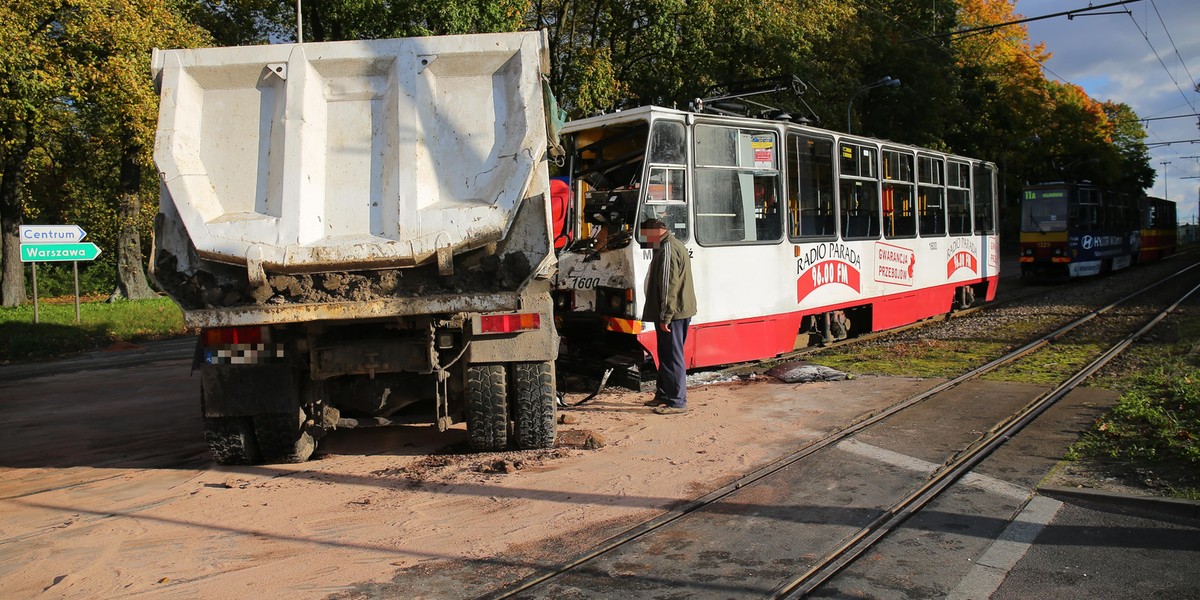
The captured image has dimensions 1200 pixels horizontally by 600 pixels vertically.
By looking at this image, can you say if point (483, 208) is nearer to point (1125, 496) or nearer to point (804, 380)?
point (1125, 496)

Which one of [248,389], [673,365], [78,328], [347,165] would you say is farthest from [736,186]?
[78,328]

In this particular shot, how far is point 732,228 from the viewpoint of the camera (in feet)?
31.9

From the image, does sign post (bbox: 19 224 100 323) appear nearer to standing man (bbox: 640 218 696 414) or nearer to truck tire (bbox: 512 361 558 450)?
standing man (bbox: 640 218 696 414)

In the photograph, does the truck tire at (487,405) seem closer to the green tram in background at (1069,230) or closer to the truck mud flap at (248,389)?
the truck mud flap at (248,389)

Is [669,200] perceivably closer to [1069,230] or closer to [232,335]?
[232,335]

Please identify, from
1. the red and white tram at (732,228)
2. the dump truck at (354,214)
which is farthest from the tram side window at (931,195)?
the dump truck at (354,214)

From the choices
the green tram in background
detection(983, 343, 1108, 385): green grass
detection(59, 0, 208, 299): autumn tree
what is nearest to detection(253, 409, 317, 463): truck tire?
detection(983, 343, 1108, 385): green grass

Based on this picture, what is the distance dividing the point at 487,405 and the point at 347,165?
195cm

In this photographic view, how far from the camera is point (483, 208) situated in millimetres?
5797

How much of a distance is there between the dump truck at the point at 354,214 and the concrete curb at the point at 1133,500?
3420 millimetres

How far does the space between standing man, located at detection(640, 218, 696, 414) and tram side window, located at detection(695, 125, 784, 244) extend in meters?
1.14

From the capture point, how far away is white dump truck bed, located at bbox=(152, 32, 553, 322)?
224 inches

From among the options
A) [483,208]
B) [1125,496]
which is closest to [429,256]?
[483,208]

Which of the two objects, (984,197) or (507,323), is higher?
(984,197)
